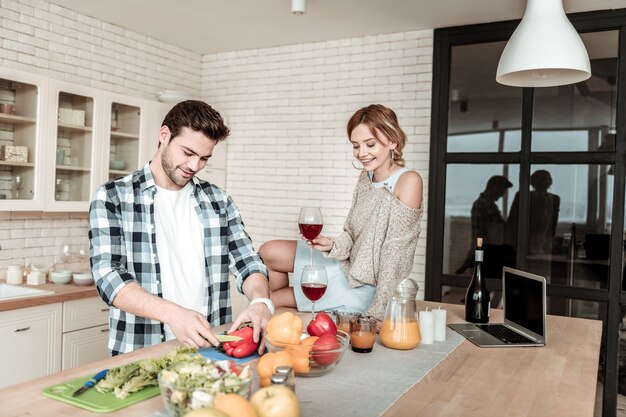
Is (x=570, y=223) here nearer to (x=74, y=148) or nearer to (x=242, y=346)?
(x=242, y=346)

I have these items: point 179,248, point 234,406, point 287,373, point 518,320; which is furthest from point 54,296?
point 234,406

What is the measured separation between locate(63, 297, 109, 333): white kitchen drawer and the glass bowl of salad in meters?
3.07

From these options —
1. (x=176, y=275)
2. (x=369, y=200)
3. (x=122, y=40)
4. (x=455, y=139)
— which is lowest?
(x=176, y=275)

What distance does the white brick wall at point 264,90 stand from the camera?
4.40 meters

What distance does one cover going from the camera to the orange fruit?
3.37 ft

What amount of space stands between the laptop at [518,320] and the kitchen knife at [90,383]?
4.24 ft

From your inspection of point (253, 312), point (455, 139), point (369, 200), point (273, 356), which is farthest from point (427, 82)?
point (273, 356)

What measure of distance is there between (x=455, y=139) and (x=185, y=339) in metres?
3.56

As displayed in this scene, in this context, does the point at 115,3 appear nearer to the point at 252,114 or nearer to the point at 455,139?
the point at 252,114

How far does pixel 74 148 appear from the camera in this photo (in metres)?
4.34

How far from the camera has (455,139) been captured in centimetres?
479

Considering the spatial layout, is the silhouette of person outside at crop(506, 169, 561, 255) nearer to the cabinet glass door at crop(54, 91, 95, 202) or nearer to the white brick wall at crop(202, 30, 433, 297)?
the white brick wall at crop(202, 30, 433, 297)

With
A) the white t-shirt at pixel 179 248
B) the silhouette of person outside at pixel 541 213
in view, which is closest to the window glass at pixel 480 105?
the silhouette of person outside at pixel 541 213

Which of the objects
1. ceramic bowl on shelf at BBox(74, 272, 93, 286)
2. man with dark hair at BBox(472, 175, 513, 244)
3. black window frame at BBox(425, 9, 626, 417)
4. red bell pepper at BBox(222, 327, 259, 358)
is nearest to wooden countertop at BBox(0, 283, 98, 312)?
ceramic bowl on shelf at BBox(74, 272, 93, 286)
